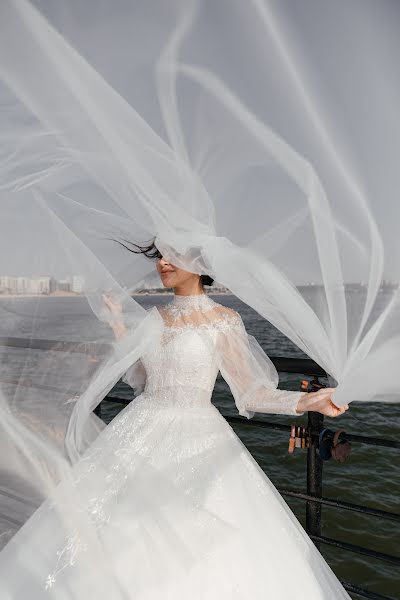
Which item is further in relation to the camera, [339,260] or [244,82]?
[339,260]

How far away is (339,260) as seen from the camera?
155 centimetres

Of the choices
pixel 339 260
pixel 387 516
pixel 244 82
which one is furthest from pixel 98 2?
pixel 387 516

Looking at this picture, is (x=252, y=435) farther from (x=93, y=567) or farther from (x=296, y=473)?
(x=93, y=567)

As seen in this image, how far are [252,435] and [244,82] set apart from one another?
16.6 m

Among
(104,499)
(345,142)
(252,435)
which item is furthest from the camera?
(252,435)

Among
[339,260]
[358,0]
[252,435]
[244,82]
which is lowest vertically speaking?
[252,435]

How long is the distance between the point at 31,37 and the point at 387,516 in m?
2.21

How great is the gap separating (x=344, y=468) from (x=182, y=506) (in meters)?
13.7

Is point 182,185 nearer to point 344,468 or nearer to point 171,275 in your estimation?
point 171,275

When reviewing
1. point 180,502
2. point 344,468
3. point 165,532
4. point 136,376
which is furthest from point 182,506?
point 344,468

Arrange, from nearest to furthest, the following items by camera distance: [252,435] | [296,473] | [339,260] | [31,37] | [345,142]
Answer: [345,142] < [31,37] < [339,260] < [296,473] < [252,435]

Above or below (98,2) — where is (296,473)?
below

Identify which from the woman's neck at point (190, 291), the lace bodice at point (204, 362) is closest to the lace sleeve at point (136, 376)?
the lace bodice at point (204, 362)

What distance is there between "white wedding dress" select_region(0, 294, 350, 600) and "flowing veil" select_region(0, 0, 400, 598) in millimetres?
80
